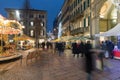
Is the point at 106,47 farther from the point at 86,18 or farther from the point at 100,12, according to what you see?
the point at 86,18

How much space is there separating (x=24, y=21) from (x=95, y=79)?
58.7 m

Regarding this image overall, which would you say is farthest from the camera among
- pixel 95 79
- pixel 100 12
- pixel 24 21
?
pixel 24 21

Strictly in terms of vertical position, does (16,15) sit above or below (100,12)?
above

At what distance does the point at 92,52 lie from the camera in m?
5.36

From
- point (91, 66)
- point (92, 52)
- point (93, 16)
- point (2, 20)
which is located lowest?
point (91, 66)

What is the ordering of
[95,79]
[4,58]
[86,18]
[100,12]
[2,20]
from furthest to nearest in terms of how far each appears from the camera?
[86,18], [100,12], [2,20], [4,58], [95,79]

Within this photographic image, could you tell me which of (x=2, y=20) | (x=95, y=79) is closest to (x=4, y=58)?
(x=2, y=20)

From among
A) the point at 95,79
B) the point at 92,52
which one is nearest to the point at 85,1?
the point at 95,79

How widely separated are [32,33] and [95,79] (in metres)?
61.3

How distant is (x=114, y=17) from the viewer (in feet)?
98.5

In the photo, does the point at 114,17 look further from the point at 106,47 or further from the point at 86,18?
the point at 106,47

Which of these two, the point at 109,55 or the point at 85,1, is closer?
the point at 109,55

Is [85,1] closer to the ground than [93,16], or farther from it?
farther from it

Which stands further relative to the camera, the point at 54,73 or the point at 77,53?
the point at 77,53
